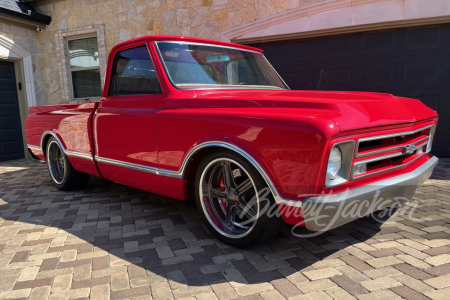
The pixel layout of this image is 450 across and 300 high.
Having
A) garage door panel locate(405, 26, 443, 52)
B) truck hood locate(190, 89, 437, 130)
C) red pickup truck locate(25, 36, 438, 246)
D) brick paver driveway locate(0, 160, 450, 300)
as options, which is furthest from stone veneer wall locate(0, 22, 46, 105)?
garage door panel locate(405, 26, 443, 52)

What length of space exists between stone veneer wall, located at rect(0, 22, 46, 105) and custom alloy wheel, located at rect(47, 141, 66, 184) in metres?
4.30

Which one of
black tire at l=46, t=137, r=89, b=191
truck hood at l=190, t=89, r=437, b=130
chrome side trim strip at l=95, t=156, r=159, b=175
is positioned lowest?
black tire at l=46, t=137, r=89, b=191

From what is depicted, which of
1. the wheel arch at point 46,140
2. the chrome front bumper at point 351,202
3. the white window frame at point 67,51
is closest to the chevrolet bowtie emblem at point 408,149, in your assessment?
the chrome front bumper at point 351,202

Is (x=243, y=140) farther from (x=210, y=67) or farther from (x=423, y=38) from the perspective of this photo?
(x=423, y=38)

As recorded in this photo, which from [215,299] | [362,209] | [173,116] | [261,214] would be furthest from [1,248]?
[362,209]

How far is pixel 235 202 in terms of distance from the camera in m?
2.58

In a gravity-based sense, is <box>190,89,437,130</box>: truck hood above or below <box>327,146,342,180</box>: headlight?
above

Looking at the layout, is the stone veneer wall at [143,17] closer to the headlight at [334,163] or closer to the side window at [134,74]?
the side window at [134,74]

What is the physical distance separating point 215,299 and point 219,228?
2.47 ft

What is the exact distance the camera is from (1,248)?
8.93 ft

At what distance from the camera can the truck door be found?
302cm

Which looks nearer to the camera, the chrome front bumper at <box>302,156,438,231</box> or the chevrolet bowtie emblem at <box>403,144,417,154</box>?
the chrome front bumper at <box>302,156,438,231</box>

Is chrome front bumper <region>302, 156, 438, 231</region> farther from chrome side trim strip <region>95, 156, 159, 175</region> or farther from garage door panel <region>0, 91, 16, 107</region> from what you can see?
garage door panel <region>0, 91, 16, 107</region>

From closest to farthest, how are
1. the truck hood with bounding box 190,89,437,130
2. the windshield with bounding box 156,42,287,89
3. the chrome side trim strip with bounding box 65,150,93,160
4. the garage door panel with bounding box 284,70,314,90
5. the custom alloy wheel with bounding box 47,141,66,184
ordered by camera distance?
the truck hood with bounding box 190,89,437,130, the windshield with bounding box 156,42,287,89, the chrome side trim strip with bounding box 65,150,93,160, the custom alloy wheel with bounding box 47,141,66,184, the garage door panel with bounding box 284,70,314,90
